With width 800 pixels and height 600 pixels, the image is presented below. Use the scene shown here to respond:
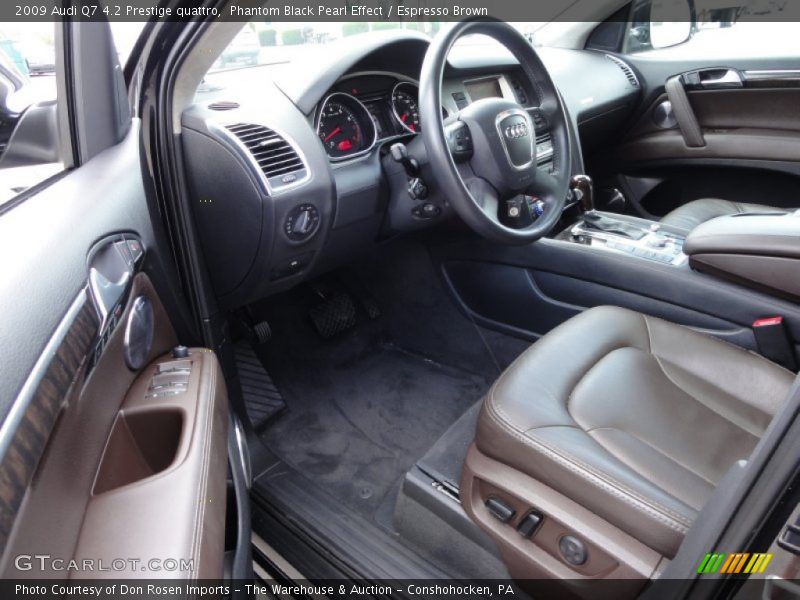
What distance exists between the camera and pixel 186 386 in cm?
98

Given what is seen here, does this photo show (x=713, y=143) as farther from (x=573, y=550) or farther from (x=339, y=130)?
(x=573, y=550)

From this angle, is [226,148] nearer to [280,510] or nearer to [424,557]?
[280,510]

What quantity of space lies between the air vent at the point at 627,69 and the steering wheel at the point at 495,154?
3.55 feet

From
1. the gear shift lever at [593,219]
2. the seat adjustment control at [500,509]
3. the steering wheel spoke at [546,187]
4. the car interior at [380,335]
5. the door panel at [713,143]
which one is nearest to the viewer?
the car interior at [380,335]

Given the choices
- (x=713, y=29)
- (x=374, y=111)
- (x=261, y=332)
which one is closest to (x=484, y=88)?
(x=374, y=111)

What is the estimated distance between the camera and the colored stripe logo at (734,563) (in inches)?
24.1

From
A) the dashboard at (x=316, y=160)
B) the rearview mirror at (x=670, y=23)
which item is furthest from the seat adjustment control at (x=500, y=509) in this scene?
the rearview mirror at (x=670, y=23)

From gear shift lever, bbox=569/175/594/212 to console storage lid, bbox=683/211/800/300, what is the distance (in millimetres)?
455

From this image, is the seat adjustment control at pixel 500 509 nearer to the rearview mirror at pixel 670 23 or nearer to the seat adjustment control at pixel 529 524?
the seat adjustment control at pixel 529 524

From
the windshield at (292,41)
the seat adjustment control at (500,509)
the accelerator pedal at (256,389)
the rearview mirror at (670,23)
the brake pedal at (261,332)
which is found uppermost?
the rearview mirror at (670,23)

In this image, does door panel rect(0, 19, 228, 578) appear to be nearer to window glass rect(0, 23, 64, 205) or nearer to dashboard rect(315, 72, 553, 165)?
window glass rect(0, 23, 64, 205)

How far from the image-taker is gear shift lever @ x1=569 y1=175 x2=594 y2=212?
183cm

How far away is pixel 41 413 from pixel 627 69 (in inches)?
104

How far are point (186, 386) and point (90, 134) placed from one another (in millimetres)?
461
